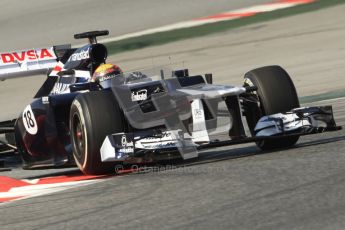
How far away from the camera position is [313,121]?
7.39 metres

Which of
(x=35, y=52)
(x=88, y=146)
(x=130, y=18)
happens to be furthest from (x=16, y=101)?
(x=88, y=146)

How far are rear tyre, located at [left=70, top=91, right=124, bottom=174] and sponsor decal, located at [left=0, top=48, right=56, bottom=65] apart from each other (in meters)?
2.52

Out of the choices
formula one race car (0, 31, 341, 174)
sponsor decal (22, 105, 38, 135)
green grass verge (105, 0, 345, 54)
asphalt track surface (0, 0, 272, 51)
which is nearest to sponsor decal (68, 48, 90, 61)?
formula one race car (0, 31, 341, 174)

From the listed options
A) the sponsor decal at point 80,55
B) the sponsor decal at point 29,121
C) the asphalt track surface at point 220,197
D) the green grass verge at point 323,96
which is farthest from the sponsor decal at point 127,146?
the green grass verge at point 323,96

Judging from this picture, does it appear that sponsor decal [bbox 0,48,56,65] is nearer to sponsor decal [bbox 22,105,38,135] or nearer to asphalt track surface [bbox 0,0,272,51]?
sponsor decal [bbox 22,105,38,135]

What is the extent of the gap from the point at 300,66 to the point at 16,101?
5.58 meters

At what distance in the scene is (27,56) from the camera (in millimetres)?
9703

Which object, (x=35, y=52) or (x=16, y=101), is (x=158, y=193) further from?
(x=16, y=101)

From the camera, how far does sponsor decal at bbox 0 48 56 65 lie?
963 centimetres

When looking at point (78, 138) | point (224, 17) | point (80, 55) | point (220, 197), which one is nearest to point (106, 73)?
point (80, 55)

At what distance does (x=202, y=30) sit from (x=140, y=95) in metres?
11.4
